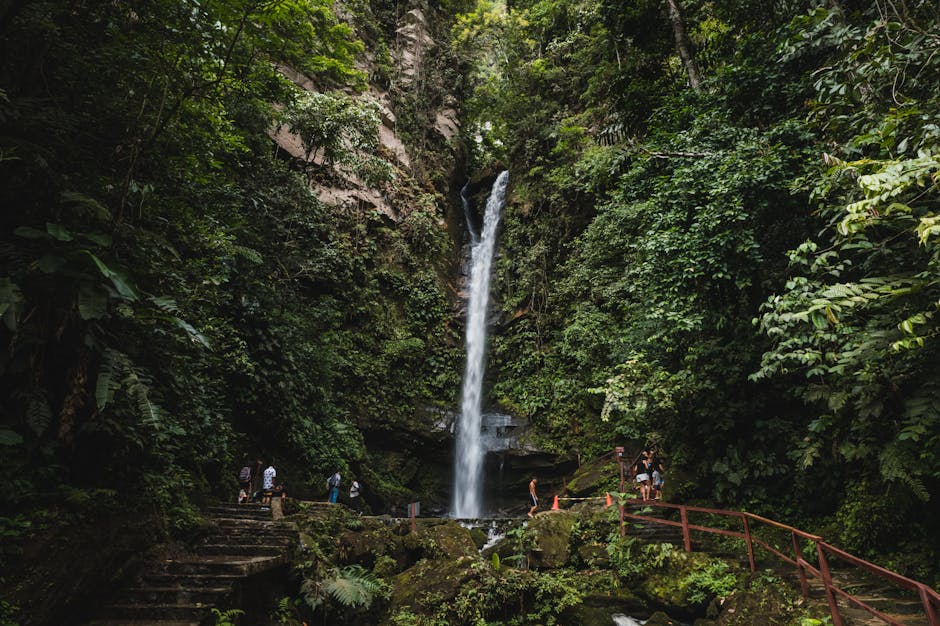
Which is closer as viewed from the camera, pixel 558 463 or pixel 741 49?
pixel 741 49

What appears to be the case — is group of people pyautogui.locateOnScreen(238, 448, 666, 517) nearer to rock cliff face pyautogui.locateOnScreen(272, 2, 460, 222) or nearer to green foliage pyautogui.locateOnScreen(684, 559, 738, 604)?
green foliage pyautogui.locateOnScreen(684, 559, 738, 604)

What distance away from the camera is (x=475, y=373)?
17422 mm

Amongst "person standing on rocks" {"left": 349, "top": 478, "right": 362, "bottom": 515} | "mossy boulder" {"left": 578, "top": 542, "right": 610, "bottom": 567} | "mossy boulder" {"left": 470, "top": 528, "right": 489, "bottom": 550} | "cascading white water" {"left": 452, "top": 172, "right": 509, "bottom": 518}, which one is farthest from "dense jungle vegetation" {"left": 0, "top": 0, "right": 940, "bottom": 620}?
"mossy boulder" {"left": 470, "top": 528, "right": 489, "bottom": 550}

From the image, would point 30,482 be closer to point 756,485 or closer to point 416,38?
point 756,485

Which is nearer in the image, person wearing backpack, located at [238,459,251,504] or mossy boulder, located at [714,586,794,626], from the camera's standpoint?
mossy boulder, located at [714,586,794,626]

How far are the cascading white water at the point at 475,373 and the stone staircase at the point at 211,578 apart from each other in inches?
386

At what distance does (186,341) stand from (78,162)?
197cm

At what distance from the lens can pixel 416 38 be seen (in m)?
22.5

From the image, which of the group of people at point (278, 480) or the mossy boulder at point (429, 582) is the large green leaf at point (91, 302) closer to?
the mossy boulder at point (429, 582)

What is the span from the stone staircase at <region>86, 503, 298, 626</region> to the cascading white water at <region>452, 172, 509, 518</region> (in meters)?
9.79

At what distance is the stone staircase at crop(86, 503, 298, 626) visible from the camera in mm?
3723

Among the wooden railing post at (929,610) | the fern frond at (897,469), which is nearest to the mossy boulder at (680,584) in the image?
the fern frond at (897,469)

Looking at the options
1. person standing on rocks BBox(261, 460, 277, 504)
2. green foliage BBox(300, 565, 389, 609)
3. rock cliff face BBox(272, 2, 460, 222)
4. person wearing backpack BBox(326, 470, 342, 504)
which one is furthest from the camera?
rock cliff face BBox(272, 2, 460, 222)

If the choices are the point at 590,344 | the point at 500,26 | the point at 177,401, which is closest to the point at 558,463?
the point at 590,344
